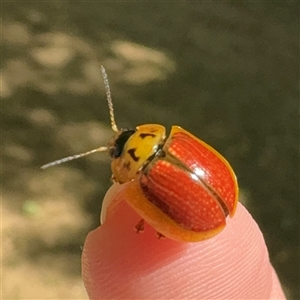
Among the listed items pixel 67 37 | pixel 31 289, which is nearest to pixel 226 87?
pixel 67 37

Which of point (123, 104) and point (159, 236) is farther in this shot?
point (123, 104)

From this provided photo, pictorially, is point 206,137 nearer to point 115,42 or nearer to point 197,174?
point 115,42

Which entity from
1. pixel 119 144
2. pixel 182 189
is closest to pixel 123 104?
pixel 119 144

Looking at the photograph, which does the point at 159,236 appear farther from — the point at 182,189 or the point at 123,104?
the point at 123,104

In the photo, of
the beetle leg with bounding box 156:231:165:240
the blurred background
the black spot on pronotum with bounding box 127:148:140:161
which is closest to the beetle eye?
the black spot on pronotum with bounding box 127:148:140:161

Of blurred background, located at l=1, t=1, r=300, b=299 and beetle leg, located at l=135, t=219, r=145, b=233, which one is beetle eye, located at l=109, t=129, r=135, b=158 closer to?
beetle leg, located at l=135, t=219, r=145, b=233

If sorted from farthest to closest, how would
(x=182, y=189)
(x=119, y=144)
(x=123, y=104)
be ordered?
(x=123, y=104), (x=119, y=144), (x=182, y=189)
